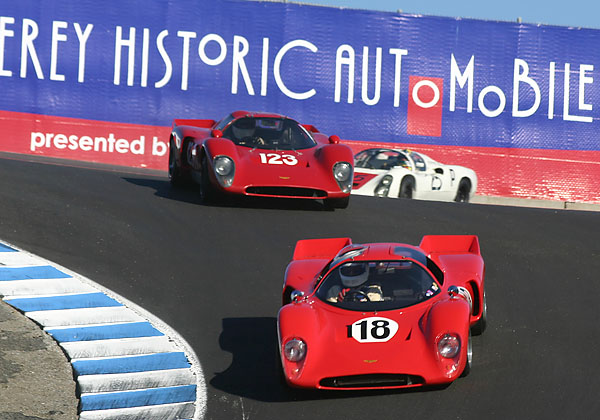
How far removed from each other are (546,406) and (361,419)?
1186 mm

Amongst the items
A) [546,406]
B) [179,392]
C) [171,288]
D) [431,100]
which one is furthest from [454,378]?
[431,100]

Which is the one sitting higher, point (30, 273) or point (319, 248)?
point (319, 248)

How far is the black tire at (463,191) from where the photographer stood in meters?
18.2

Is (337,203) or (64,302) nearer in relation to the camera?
(64,302)

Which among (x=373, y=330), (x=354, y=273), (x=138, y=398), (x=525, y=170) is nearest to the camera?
(x=138, y=398)

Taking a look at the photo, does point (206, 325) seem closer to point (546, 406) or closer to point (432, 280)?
point (432, 280)

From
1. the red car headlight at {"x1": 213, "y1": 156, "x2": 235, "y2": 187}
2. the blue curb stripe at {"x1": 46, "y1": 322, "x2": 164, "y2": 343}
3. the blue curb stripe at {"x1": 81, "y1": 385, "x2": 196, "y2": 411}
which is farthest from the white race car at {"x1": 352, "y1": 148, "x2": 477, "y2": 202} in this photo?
the blue curb stripe at {"x1": 81, "y1": 385, "x2": 196, "y2": 411}

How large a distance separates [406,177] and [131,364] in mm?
9918

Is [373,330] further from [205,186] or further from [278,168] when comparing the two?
Result: [205,186]

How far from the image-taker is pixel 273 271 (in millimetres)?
9781

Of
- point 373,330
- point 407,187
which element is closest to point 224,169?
point 407,187

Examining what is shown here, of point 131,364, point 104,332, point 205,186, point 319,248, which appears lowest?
point 131,364

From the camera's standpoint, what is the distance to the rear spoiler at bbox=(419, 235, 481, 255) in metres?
8.44

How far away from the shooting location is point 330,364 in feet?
21.1
